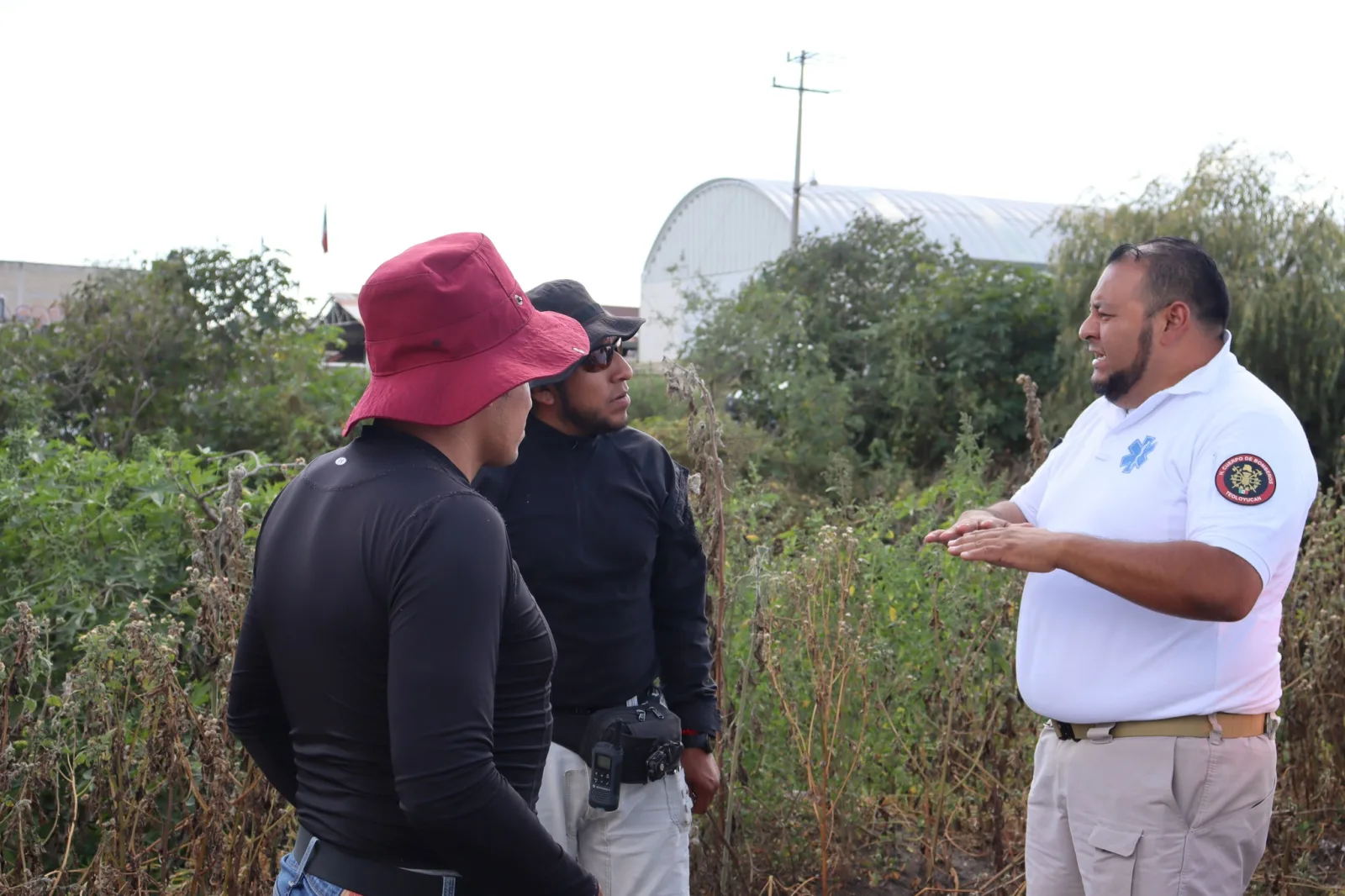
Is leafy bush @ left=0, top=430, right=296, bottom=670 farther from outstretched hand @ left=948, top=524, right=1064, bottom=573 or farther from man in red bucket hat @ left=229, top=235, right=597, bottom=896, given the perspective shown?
outstretched hand @ left=948, top=524, right=1064, bottom=573

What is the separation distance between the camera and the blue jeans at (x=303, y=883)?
172 cm

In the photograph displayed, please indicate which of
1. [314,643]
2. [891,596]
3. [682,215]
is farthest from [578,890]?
[682,215]

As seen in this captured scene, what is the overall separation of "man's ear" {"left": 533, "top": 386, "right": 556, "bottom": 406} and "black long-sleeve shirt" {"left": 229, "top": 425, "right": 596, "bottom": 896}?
0.98 meters

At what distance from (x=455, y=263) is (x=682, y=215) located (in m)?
33.7

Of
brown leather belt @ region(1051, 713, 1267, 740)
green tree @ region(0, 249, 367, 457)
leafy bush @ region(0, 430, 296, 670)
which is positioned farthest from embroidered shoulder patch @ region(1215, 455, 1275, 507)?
green tree @ region(0, 249, 367, 457)

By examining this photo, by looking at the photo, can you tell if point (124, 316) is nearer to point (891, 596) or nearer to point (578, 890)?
point (891, 596)

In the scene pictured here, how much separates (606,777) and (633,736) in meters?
0.10

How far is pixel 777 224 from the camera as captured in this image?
3039 centimetres

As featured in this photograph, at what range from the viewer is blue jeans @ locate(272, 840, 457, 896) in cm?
172

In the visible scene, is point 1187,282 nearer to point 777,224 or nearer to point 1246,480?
point 1246,480

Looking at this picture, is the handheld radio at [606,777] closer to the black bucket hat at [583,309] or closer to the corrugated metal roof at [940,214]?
the black bucket hat at [583,309]

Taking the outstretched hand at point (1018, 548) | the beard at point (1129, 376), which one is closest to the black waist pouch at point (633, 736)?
the outstretched hand at point (1018, 548)

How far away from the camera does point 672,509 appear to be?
2889 mm

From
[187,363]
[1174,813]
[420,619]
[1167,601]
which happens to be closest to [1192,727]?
[1174,813]
